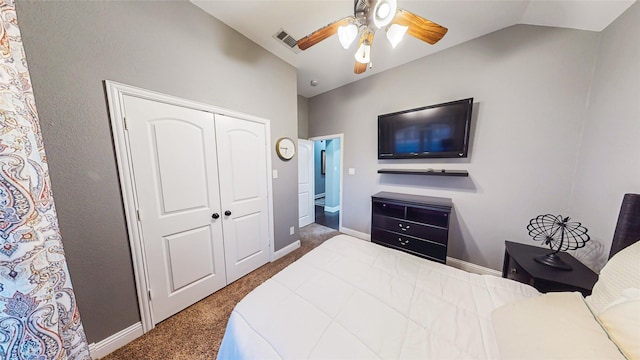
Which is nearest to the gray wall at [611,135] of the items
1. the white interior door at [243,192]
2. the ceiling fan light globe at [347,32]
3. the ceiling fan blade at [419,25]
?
the ceiling fan blade at [419,25]

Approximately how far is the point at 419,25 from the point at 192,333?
289 cm

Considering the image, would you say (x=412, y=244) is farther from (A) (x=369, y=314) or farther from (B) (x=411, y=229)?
(A) (x=369, y=314)

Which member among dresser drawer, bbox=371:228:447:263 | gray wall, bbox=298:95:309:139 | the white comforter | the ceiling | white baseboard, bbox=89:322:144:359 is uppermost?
the ceiling

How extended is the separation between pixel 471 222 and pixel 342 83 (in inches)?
108

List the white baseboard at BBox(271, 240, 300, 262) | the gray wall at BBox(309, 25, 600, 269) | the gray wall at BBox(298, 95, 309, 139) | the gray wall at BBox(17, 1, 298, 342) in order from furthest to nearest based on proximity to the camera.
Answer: the gray wall at BBox(298, 95, 309, 139), the white baseboard at BBox(271, 240, 300, 262), the gray wall at BBox(309, 25, 600, 269), the gray wall at BBox(17, 1, 298, 342)

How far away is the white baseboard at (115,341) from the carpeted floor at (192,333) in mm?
31

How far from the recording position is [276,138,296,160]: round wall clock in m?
2.42

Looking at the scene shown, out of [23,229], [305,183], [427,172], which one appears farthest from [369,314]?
[305,183]

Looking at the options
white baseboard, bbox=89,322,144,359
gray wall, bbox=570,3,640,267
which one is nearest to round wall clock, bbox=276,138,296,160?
white baseboard, bbox=89,322,144,359

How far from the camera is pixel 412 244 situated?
221 centimetres

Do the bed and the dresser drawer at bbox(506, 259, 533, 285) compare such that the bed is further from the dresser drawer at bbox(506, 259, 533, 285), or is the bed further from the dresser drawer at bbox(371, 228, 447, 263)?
the dresser drawer at bbox(371, 228, 447, 263)

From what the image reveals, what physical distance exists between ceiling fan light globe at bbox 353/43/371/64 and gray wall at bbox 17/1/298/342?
1.39 meters

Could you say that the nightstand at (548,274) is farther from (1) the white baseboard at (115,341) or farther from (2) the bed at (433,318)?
(1) the white baseboard at (115,341)

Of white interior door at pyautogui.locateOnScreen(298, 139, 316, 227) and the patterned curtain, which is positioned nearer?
the patterned curtain
